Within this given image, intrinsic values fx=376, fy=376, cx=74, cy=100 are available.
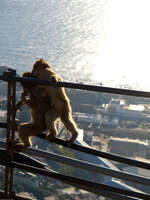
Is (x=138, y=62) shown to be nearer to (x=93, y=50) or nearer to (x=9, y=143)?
(x=93, y=50)

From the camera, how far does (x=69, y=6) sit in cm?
3189

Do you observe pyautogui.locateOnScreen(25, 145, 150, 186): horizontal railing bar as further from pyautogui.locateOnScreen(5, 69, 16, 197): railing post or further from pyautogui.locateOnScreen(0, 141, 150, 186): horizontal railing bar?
pyautogui.locateOnScreen(5, 69, 16, 197): railing post

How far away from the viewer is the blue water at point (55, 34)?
1802 cm

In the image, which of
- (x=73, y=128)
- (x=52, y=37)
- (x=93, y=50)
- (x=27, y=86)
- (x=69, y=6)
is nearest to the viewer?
(x=27, y=86)

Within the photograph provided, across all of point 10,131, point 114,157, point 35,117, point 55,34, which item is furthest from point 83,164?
point 55,34

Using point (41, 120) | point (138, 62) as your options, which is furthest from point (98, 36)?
point (41, 120)

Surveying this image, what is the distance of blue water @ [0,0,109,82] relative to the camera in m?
18.0

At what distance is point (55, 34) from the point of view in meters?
25.7

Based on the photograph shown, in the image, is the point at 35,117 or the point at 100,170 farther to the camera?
the point at 35,117

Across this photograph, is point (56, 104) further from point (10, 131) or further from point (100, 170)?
point (100, 170)

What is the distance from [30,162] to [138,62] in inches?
744

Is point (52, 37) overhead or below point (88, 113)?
overhead

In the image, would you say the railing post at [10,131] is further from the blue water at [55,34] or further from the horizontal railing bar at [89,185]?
the blue water at [55,34]

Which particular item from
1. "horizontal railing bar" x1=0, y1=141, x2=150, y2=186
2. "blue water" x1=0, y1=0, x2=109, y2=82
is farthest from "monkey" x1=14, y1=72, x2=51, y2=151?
→ "blue water" x1=0, y1=0, x2=109, y2=82
